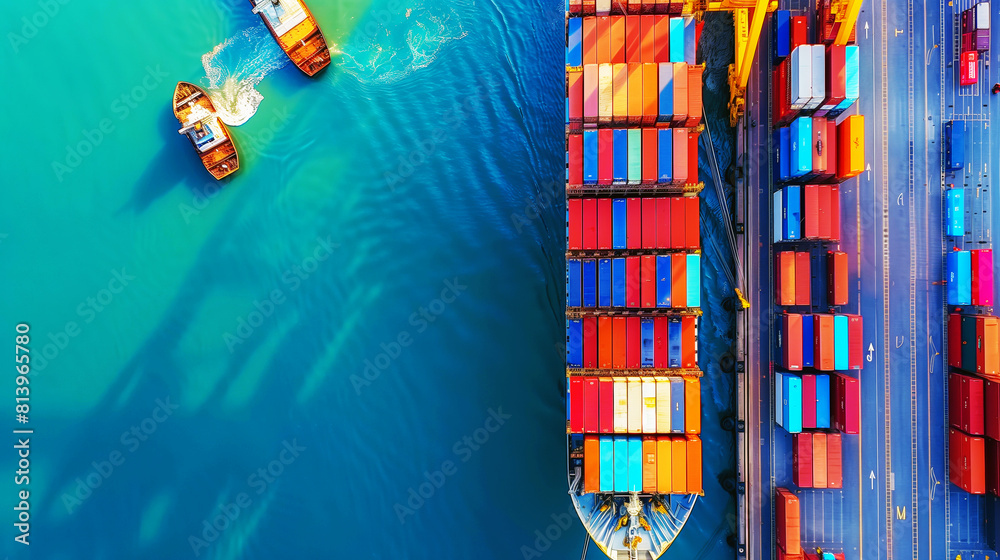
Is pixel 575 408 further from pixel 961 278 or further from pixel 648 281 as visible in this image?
pixel 961 278

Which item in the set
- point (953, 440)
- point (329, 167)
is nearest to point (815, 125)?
point (953, 440)

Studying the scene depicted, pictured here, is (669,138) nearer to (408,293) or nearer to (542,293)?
(542,293)

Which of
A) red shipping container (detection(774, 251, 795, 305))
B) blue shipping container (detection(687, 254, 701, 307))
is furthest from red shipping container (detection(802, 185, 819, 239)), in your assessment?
blue shipping container (detection(687, 254, 701, 307))

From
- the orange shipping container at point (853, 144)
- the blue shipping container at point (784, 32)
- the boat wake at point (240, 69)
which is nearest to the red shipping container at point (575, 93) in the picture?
the blue shipping container at point (784, 32)

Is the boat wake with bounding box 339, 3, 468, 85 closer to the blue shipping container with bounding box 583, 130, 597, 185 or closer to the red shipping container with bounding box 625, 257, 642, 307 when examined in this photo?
the blue shipping container with bounding box 583, 130, 597, 185

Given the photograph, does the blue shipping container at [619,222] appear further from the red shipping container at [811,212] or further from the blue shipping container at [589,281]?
the red shipping container at [811,212]

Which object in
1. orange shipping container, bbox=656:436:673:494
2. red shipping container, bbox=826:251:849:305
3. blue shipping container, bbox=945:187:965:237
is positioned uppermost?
blue shipping container, bbox=945:187:965:237

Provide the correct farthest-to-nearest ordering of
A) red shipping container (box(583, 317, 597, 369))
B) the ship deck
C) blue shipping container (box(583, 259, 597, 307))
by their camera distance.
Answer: the ship deck < red shipping container (box(583, 317, 597, 369)) < blue shipping container (box(583, 259, 597, 307))
